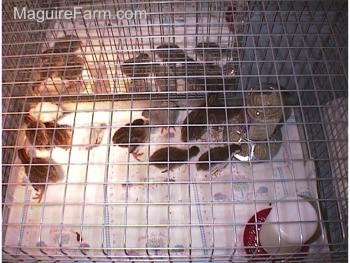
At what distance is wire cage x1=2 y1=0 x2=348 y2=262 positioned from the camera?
1073 mm

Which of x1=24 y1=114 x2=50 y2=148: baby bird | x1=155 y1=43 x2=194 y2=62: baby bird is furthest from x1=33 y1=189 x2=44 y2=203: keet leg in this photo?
x1=155 y1=43 x2=194 y2=62: baby bird

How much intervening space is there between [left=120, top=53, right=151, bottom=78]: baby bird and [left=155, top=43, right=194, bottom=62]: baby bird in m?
0.04

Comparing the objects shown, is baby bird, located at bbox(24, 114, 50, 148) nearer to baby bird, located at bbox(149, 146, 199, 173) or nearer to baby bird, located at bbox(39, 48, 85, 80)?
baby bird, located at bbox(39, 48, 85, 80)

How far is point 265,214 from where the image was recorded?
103cm

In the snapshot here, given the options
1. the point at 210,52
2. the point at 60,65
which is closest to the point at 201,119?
the point at 210,52

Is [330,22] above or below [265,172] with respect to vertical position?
Answer: above

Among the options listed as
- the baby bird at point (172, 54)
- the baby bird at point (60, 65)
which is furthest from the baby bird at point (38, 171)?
the baby bird at point (172, 54)

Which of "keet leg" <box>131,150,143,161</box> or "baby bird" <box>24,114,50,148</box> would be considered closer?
"baby bird" <box>24,114,50,148</box>

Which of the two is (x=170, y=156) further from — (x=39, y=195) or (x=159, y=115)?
(x=39, y=195)

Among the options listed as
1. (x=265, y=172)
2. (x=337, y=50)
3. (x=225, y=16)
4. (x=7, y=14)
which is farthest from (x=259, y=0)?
(x=7, y=14)

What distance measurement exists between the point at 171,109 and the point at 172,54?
0.23 meters

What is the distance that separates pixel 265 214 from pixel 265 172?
0.66 ft

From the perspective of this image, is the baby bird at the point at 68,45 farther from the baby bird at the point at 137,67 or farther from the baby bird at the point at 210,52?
the baby bird at the point at 210,52

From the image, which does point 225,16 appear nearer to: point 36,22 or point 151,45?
point 151,45
